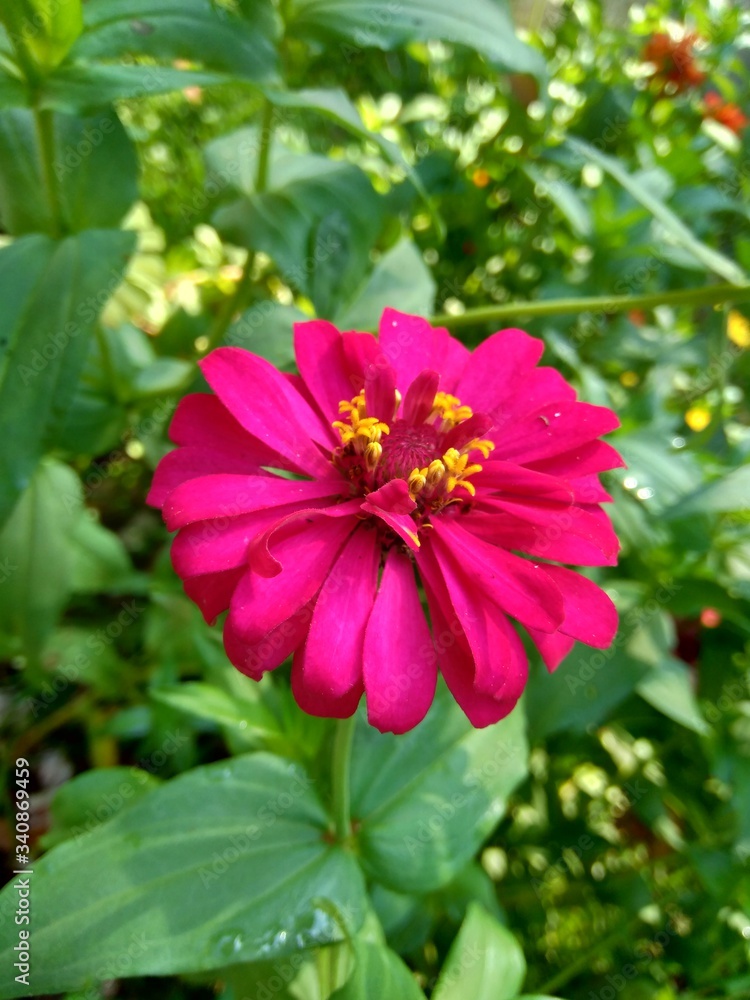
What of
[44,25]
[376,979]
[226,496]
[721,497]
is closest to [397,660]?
[226,496]

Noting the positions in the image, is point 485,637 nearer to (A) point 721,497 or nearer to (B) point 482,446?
(B) point 482,446

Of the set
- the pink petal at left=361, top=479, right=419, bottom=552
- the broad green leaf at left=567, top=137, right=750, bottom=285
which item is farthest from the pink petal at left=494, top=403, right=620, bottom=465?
the broad green leaf at left=567, top=137, right=750, bottom=285

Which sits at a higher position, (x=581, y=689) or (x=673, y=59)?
(x=673, y=59)

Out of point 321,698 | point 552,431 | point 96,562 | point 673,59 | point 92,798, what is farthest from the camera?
point 673,59

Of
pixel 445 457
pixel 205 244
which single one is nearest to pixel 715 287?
pixel 445 457

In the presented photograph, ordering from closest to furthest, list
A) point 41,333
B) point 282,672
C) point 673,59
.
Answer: point 41,333 → point 282,672 → point 673,59

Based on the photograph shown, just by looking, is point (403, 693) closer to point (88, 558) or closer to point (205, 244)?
point (88, 558)

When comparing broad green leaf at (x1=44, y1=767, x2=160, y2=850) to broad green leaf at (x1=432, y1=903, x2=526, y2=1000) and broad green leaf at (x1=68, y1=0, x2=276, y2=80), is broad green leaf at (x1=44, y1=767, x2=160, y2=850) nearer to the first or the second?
broad green leaf at (x1=432, y1=903, x2=526, y2=1000)
